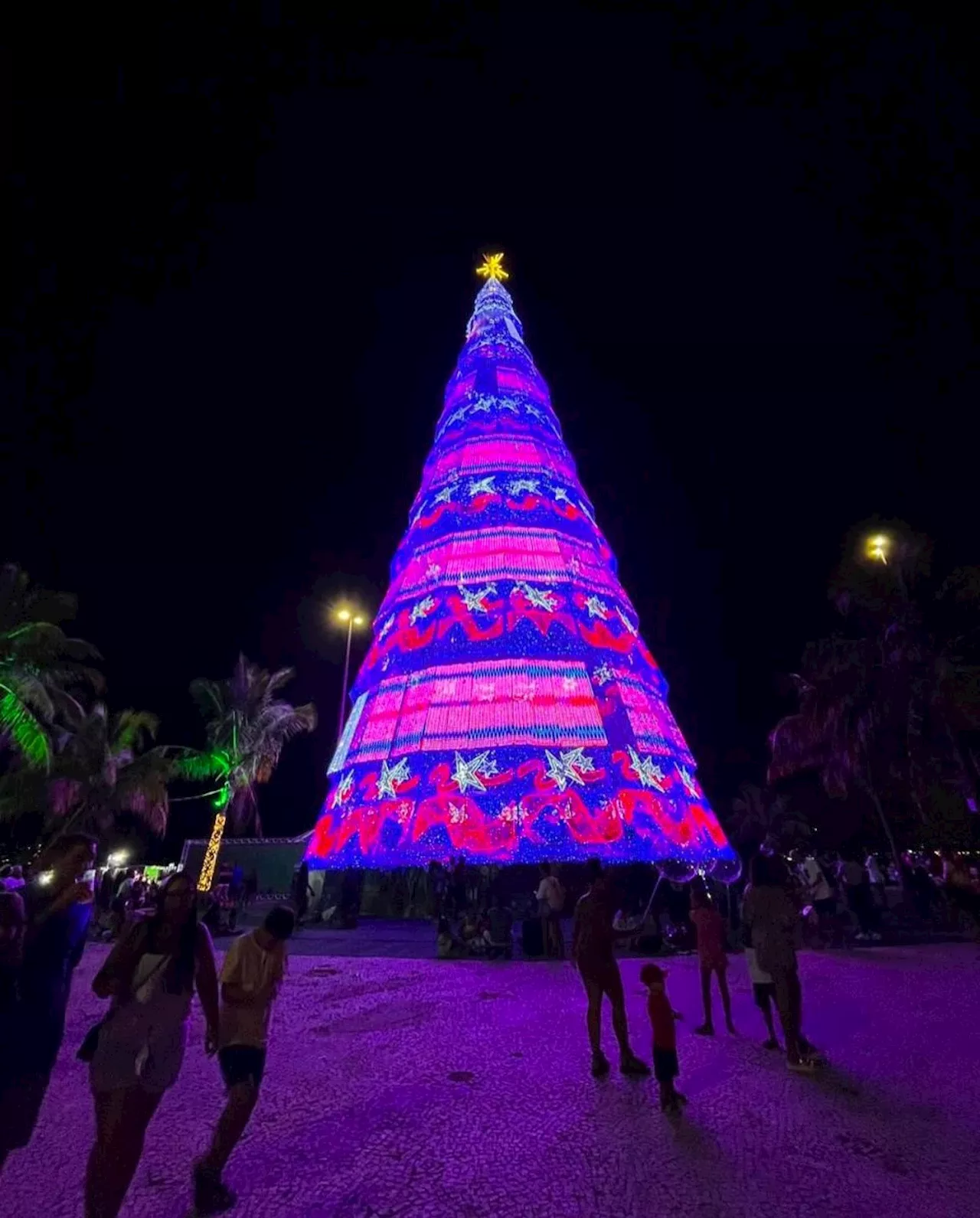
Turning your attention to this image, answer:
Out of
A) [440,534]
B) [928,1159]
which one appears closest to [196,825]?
[440,534]

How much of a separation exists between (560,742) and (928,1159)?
36.1ft

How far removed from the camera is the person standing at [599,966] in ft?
17.5

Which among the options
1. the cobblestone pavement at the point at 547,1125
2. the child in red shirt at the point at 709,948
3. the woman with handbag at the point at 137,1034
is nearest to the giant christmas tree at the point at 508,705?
the cobblestone pavement at the point at 547,1125

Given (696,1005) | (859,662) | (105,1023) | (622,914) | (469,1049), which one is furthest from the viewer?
(859,662)

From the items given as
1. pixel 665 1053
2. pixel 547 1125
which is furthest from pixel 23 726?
pixel 665 1053

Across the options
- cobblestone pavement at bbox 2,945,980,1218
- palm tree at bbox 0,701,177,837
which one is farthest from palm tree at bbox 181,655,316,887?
cobblestone pavement at bbox 2,945,980,1218

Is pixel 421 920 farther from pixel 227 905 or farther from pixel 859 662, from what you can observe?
pixel 859 662

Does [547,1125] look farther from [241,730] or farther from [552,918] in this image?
[241,730]

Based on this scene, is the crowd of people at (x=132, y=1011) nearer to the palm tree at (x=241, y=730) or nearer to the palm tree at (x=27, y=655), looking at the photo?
the palm tree at (x=27, y=655)

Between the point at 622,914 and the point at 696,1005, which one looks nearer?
the point at 696,1005

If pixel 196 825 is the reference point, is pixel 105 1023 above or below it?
below

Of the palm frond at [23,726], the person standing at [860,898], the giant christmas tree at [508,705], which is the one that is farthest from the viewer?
the palm frond at [23,726]

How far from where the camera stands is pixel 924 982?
28.3ft

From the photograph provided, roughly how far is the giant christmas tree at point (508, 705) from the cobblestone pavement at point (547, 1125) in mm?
6627
